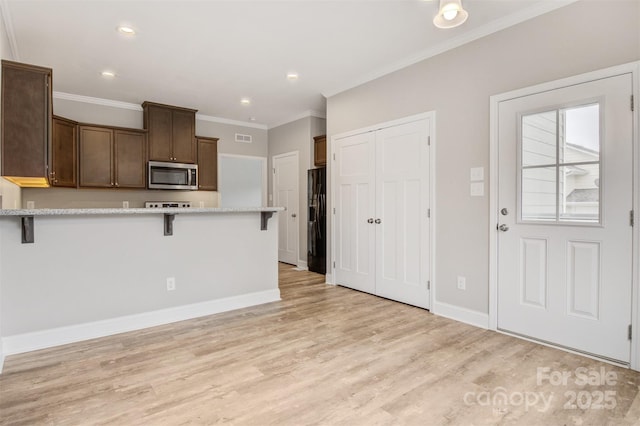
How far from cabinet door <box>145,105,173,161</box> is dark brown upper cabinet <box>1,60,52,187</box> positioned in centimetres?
222

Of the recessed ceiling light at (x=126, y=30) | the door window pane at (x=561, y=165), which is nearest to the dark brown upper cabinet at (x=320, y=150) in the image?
the recessed ceiling light at (x=126, y=30)

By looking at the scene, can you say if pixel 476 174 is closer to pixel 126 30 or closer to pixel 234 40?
pixel 234 40

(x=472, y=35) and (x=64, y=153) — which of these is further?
(x=64, y=153)

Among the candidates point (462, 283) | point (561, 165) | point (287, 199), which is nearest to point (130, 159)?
point (287, 199)

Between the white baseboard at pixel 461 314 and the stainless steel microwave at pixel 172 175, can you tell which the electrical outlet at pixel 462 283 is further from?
the stainless steel microwave at pixel 172 175

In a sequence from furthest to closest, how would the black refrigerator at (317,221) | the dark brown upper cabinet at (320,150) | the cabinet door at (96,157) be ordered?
the dark brown upper cabinet at (320,150)
the black refrigerator at (317,221)
the cabinet door at (96,157)

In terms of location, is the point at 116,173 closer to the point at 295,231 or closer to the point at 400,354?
the point at 295,231

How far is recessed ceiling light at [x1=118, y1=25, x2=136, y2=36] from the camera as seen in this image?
119 inches

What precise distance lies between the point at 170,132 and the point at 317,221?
9.03 ft

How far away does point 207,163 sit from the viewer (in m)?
5.88

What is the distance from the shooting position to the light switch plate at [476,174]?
3.08m

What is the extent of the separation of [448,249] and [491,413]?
1.75 m

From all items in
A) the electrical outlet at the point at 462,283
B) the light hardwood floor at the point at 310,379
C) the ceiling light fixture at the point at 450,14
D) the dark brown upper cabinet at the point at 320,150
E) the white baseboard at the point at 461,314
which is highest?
the ceiling light fixture at the point at 450,14

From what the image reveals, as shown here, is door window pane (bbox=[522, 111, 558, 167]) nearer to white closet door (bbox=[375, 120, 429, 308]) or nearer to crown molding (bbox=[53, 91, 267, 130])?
white closet door (bbox=[375, 120, 429, 308])
